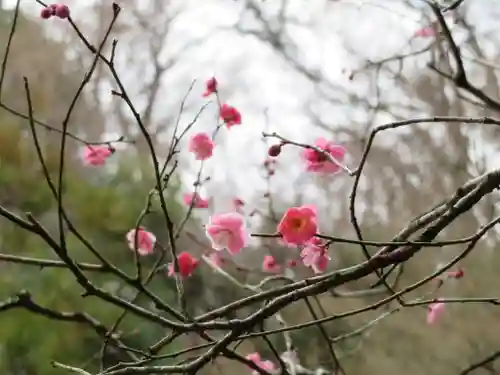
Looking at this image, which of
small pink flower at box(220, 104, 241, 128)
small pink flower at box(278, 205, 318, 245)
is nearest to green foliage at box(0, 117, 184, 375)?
small pink flower at box(220, 104, 241, 128)

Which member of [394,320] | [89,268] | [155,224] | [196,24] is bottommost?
[89,268]

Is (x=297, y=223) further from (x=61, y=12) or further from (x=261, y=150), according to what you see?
(x=261, y=150)

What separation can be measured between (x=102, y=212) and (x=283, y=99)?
56 cm

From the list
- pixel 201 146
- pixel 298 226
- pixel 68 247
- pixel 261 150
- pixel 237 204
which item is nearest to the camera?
pixel 298 226

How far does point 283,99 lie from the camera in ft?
5.47

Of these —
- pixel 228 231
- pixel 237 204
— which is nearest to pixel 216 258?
pixel 237 204

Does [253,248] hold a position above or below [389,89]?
below

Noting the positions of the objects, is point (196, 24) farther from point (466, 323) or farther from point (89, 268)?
point (89, 268)

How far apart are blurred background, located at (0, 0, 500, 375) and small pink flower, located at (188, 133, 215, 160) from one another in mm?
284

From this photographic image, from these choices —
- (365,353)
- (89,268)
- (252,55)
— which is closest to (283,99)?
(252,55)

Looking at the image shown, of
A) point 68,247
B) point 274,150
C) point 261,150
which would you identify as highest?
point 261,150

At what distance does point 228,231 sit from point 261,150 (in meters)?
0.81

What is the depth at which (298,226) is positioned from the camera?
1.90 feet

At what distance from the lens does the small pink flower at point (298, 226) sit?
58 centimetres
